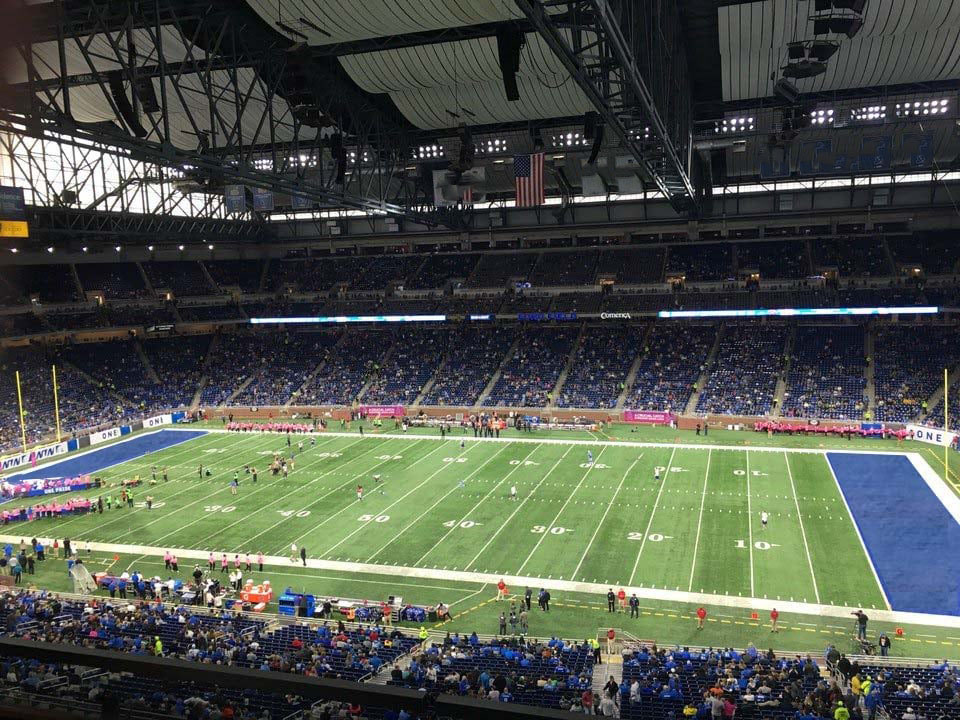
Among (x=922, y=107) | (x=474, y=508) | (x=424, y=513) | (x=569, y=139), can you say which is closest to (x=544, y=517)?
(x=474, y=508)

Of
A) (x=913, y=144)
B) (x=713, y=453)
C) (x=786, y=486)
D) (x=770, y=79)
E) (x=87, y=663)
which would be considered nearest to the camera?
(x=87, y=663)

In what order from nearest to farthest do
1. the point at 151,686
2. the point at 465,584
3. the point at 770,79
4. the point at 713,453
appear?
the point at 151,686 → the point at 465,584 → the point at 770,79 → the point at 713,453

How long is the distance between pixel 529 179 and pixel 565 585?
21.2 metres

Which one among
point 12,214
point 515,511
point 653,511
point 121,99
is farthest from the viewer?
point 515,511

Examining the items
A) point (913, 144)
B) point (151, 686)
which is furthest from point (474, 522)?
point (913, 144)

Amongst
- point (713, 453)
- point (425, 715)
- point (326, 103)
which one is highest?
point (326, 103)

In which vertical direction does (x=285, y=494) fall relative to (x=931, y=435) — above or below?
below

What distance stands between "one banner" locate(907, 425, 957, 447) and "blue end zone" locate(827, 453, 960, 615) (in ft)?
11.5

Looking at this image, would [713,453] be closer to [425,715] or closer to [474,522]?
[474,522]

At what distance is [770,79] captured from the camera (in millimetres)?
40969

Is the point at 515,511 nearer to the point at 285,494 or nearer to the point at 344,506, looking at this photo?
the point at 344,506

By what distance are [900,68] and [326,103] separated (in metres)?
30.1

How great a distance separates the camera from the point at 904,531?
102 feet

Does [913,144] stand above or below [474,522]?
above
